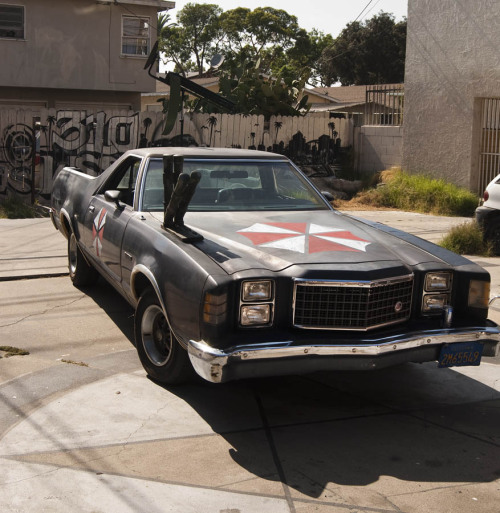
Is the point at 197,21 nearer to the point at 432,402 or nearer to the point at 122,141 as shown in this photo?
the point at 122,141

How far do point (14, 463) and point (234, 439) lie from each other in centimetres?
124

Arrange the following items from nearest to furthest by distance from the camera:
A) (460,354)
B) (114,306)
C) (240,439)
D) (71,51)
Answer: (240,439) → (460,354) → (114,306) → (71,51)

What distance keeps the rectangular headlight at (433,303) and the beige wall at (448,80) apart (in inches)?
489

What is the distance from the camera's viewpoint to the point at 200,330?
4602 mm

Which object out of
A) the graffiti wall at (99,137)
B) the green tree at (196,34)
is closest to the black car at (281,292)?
the graffiti wall at (99,137)

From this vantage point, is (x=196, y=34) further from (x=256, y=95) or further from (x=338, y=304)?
(x=338, y=304)

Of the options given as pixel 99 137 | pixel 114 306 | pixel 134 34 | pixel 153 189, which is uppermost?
pixel 134 34

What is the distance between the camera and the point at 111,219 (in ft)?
21.6

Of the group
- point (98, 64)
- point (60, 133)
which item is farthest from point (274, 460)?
point (98, 64)

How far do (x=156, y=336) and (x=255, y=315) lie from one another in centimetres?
110

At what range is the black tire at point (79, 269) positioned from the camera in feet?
26.8

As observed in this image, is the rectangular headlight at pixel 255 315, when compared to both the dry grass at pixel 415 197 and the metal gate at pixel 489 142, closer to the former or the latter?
the dry grass at pixel 415 197

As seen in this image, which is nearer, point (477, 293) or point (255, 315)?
point (255, 315)

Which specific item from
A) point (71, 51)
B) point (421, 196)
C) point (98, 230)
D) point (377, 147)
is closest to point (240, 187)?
point (98, 230)
